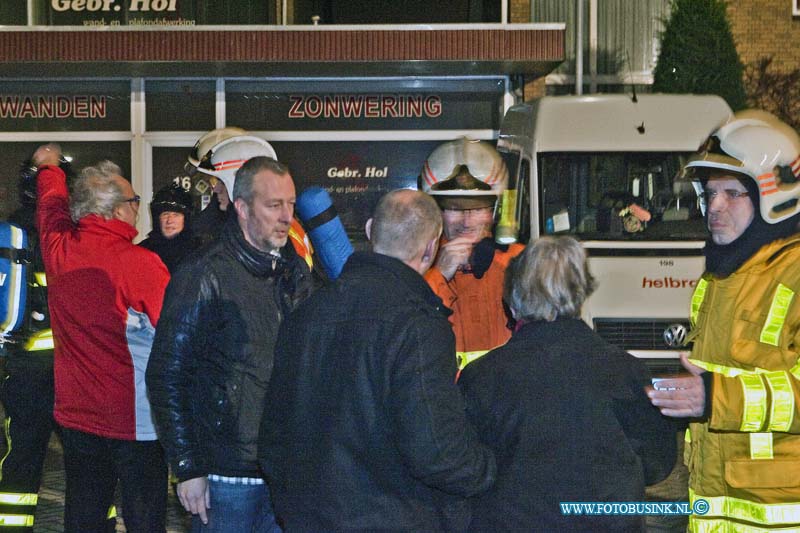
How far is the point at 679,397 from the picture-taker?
3033mm

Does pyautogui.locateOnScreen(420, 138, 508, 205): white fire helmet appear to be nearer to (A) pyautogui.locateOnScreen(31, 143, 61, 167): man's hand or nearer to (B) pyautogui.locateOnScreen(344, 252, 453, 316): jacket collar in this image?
(A) pyautogui.locateOnScreen(31, 143, 61, 167): man's hand

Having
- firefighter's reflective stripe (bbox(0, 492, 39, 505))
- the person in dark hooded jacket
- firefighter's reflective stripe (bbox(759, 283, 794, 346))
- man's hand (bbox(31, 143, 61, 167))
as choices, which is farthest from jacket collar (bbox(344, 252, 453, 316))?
the person in dark hooded jacket

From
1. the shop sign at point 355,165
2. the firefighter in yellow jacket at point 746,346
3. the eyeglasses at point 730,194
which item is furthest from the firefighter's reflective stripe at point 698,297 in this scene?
the shop sign at point 355,165

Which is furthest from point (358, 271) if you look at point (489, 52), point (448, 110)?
point (448, 110)

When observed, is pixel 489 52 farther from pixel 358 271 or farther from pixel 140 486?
pixel 358 271

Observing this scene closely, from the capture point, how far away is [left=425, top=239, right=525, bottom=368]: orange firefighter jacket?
15.9 feet

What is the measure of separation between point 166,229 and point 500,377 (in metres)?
3.68

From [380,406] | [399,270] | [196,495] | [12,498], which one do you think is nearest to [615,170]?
[12,498]

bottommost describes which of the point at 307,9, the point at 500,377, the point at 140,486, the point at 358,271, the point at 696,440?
the point at 140,486

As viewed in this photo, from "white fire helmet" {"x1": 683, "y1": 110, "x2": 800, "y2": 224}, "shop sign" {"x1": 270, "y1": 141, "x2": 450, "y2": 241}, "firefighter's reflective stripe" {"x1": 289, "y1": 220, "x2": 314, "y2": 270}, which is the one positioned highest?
"shop sign" {"x1": 270, "y1": 141, "x2": 450, "y2": 241}

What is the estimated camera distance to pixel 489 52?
12891 millimetres

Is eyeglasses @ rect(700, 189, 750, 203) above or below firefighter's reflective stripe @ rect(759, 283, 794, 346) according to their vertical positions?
above

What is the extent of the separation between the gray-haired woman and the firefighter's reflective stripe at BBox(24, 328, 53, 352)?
294cm

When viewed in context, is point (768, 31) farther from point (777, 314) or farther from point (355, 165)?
point (777, 314)
